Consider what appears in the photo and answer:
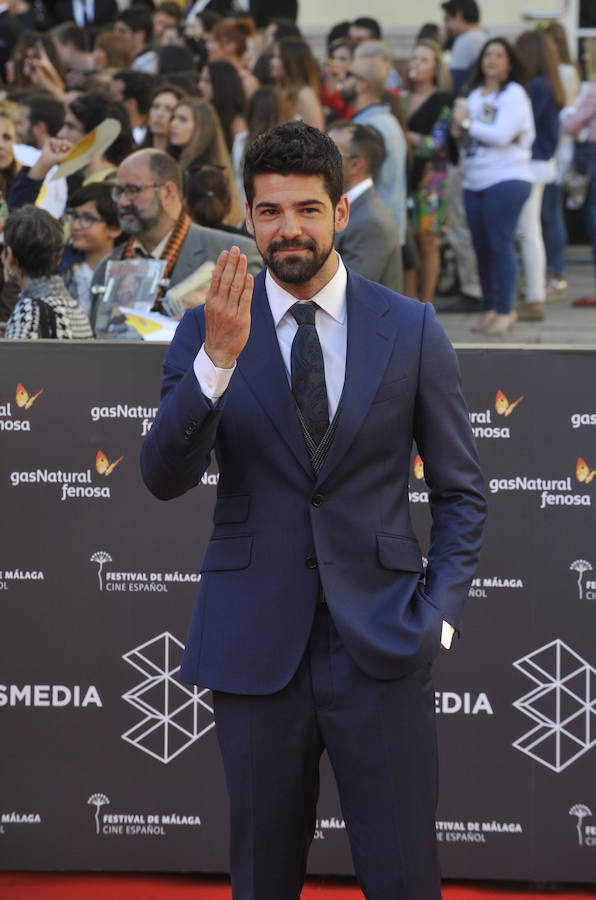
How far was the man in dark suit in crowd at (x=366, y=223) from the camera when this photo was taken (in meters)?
6.70

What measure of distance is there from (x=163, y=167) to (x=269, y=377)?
3.38 metres

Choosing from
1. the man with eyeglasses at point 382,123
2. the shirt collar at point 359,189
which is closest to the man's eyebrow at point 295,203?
the shirt collar at point 359,189

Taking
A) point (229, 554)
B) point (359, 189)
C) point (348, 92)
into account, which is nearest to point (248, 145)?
point (359, 189)

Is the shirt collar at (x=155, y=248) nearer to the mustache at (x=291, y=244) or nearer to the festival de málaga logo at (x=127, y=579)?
the festival de málaga logo at (x=127, y=579)

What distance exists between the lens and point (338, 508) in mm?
2914

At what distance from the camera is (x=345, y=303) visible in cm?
306

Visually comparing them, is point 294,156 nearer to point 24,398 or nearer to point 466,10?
point 24,398

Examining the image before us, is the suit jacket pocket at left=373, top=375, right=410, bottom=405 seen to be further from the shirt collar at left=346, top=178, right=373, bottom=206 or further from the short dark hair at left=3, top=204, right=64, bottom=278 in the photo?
the shirt collar at left=346, top=178, right=373, bottom=206

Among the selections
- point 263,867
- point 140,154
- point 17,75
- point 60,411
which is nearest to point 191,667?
point 263,867

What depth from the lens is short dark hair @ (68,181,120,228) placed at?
646 centimetres

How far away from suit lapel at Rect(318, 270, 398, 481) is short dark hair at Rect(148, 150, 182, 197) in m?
3.18

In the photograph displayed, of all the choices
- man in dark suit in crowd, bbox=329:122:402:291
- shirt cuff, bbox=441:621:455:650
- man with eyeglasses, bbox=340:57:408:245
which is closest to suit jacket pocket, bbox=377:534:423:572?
shirt cuff, bbox=441:621:455:650

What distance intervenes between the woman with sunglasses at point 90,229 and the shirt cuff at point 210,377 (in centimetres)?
377

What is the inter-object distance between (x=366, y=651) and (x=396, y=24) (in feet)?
48.6
